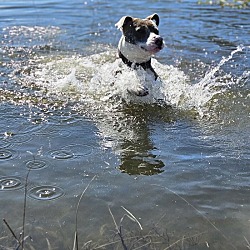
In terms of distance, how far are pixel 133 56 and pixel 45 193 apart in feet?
9.81

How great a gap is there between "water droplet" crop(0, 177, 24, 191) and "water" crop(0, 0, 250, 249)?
0.05 feet

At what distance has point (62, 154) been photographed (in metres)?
4.07

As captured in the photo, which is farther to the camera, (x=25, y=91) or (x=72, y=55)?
(x=72, y=55)

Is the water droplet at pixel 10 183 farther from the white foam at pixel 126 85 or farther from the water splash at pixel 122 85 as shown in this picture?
the white foam at pixel 126 85

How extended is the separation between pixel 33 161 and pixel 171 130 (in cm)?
155

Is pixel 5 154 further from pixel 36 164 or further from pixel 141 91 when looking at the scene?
pixel 141 91

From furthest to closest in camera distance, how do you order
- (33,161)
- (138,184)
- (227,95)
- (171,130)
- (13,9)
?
→ (13,9) < (227,95) < (171,130) < (33,161) < (138,184)

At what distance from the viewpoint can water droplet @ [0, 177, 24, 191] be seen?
346cm

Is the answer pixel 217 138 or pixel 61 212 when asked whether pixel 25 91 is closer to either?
pixel 217 138

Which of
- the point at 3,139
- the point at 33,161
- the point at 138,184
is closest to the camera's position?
the point at 138,184

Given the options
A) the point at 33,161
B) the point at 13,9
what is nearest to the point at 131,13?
the point at 13,9

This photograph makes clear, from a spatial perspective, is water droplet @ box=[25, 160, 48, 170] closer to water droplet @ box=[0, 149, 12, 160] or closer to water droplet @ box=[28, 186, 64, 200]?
water droplet @ box=[0, 149, 12, 160]

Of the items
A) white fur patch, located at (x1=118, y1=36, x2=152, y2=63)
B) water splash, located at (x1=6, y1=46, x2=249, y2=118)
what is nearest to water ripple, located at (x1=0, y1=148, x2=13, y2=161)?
water splash, located at (x1=6, y1=46, x2=249, y2=118)

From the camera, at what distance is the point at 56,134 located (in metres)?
4.54
